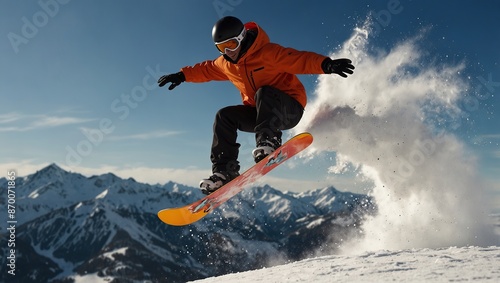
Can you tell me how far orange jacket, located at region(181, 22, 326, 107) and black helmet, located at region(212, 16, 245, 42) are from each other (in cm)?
37

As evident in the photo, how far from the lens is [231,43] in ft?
21.8

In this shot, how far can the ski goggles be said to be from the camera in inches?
260

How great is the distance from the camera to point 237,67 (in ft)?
23.3

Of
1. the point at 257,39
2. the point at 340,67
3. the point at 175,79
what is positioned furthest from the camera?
the point at 175,79

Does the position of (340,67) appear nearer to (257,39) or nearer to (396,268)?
(257,39)

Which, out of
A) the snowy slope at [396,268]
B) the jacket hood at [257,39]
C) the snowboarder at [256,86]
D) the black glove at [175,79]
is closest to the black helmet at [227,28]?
the snowboarder at [256,86]

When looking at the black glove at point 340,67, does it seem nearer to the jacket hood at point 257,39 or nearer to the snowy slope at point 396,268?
the jacket hood at point 257,39

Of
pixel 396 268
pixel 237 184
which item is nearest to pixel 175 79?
pixel 237 184

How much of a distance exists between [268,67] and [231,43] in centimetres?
70

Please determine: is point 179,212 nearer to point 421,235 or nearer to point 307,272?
point 307,272

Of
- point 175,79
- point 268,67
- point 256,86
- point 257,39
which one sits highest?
point 175,79

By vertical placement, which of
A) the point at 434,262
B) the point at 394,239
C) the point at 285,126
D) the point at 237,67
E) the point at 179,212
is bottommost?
the point at 434,262

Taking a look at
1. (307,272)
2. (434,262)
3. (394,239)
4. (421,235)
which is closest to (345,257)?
(307,272)

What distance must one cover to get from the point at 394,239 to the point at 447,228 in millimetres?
37807
